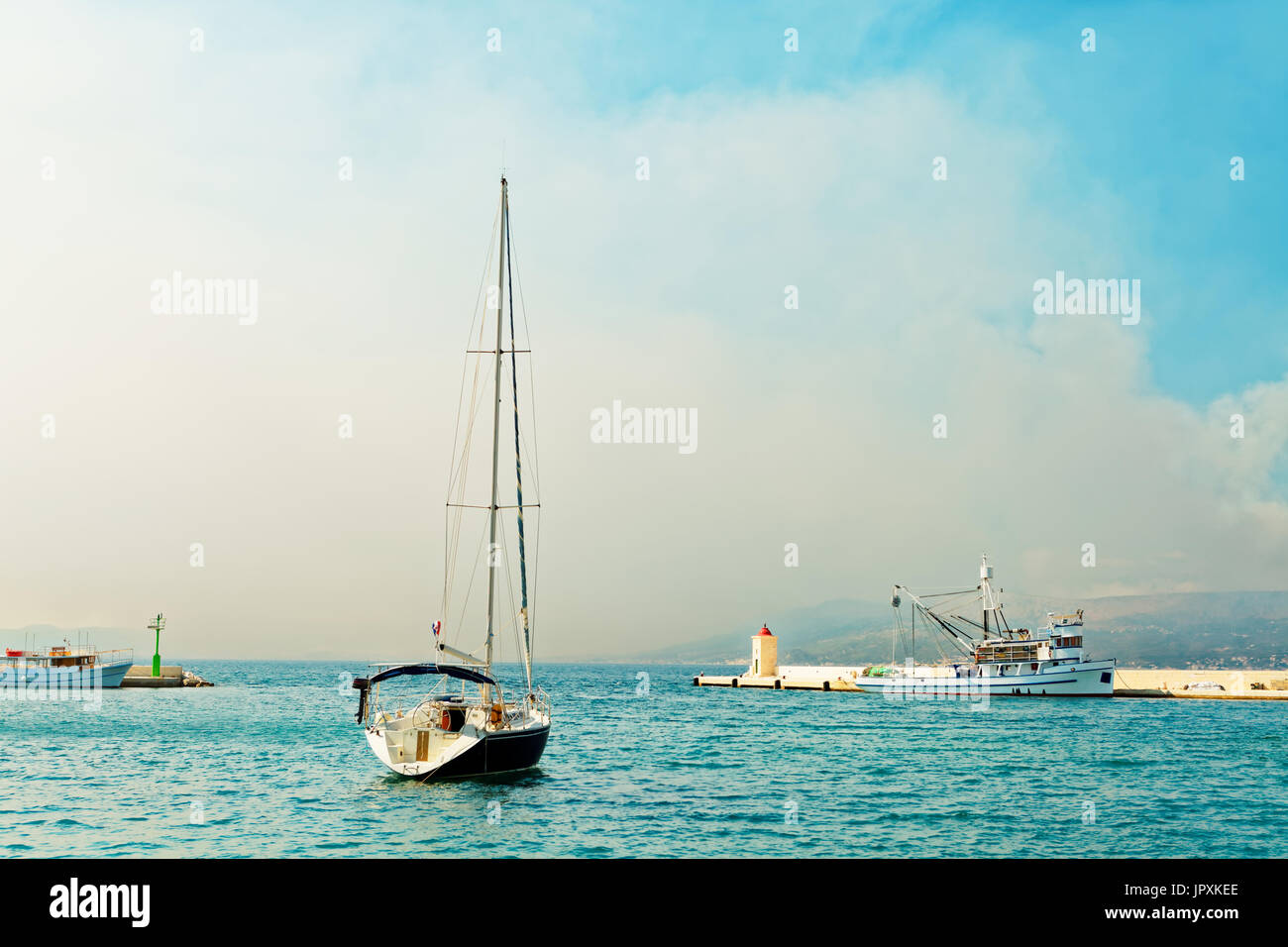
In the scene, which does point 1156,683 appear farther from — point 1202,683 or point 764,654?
point 764,654

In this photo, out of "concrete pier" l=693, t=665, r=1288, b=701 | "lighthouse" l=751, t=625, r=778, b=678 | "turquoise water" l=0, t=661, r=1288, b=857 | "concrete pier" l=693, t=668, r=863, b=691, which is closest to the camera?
"turquoise water" l=0, t=661, r=1288, b=857

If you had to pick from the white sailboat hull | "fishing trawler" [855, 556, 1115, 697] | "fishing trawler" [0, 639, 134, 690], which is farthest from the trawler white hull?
"fishing trawler" [0, 639, 134, 690]

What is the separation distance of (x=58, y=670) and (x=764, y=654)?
264 feet

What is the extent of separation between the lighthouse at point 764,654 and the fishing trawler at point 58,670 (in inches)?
2957

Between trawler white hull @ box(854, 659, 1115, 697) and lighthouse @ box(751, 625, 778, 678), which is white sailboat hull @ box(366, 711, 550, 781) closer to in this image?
trawler white hull @ box(854, 659, 1115, 697)

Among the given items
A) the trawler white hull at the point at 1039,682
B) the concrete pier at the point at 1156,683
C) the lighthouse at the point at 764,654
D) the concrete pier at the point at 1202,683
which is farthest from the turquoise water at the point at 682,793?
the lighthouse at the point at 764,654

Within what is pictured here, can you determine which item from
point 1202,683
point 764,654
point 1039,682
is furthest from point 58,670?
point 1202,683

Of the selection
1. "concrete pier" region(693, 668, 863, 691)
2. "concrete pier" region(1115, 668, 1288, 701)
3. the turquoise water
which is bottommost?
"concrete pier" region(693, 668, 863, 691)

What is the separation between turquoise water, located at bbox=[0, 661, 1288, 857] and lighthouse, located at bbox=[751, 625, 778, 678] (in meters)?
66.1

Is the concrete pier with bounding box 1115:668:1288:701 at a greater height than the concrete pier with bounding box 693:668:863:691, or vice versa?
the concrete pier with bounding box 1115:668:1288:701

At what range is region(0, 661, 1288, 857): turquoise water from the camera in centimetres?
2298

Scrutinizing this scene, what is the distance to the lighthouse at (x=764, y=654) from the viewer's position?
125062mm
